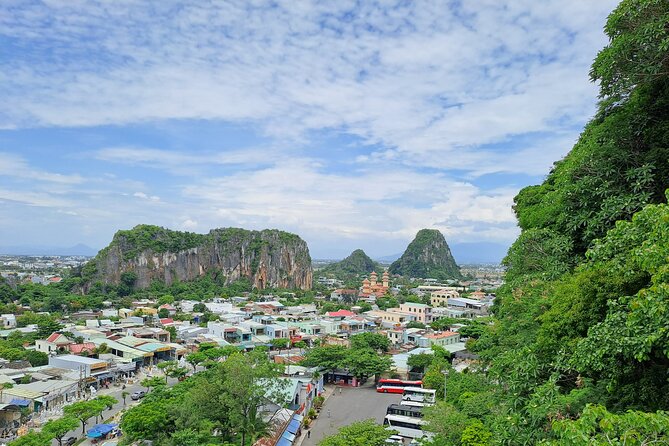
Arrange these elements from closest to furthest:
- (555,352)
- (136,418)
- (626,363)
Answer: (626,363) → (555,352) → (136,418)

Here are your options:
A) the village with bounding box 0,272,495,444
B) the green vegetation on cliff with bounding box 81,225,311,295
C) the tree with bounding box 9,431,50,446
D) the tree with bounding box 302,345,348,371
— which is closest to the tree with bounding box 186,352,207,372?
the village with bounding box 0,272,495,444

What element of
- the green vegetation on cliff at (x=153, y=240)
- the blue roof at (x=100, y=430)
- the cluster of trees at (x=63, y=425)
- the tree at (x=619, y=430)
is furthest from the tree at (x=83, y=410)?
the green vegetation on cliff at (x=153, y=240)

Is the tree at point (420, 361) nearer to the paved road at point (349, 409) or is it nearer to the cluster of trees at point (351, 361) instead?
the cluster of trees at point (351, 361)

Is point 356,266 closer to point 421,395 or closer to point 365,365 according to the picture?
point 365,365

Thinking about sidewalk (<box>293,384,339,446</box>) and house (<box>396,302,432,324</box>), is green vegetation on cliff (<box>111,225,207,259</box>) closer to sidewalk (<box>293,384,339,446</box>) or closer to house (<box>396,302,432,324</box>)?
house (<box>396,302,432,324</box>)

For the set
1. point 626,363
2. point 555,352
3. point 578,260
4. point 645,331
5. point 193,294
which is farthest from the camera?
point 193,294

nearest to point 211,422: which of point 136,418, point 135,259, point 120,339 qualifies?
point 136,418

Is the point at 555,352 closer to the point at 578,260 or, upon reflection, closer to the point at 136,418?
the point at 578,260
